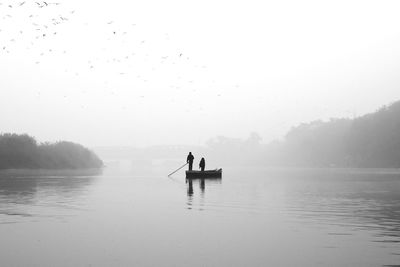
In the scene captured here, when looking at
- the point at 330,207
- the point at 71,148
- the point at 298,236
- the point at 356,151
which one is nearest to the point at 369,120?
the point at 356,151

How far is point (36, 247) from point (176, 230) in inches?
196

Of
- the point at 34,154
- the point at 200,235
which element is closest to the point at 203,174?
the point at 200,235

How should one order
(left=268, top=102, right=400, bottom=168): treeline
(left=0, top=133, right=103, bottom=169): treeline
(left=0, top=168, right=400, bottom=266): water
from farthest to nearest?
(left=268, top=102, right=400, bottom=168): treeline < (left=0, top=133, right=103, bottom=169): treeline < (left=0, top=168, right=400, bottom=266): water

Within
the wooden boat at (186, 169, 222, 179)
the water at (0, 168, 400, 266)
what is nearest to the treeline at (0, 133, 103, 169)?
the wooden boat at (186, 169, 222, 179)

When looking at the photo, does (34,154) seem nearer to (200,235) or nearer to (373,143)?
(373,143)

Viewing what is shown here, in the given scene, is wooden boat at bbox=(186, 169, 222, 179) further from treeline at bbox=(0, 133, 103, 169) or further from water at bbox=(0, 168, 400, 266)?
treeline at bbox=(0, 133, 103, 169)

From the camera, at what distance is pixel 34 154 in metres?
114

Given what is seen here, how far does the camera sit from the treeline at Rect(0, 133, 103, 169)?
107562 mm

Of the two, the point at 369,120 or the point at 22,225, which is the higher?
the point at 369,120

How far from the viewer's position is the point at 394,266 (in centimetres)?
1071

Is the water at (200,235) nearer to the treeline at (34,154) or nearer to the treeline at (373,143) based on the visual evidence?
the treeline at (34,154)

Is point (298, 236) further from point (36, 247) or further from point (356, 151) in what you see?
point (356, 151)

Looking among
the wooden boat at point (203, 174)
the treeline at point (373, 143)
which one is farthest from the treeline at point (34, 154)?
the treeline at point (373, 143)

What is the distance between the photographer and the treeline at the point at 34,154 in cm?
10756
